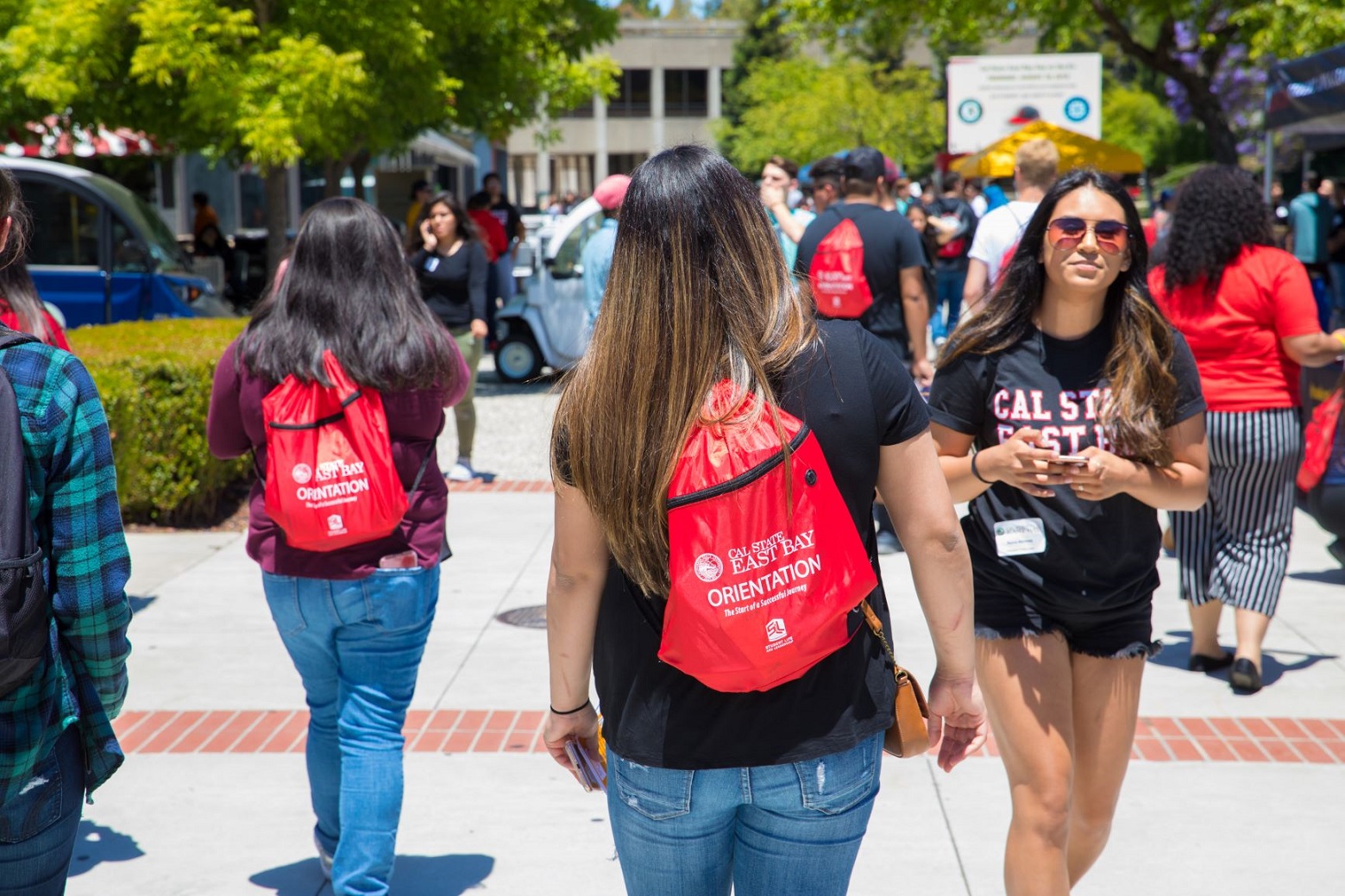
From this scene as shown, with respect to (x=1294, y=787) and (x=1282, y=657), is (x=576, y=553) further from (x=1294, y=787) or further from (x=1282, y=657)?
(x=1282, y=657)

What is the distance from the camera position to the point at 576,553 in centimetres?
224

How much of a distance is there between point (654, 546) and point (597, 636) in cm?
30

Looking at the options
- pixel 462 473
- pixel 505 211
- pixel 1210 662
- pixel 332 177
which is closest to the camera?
pixel 1210 662

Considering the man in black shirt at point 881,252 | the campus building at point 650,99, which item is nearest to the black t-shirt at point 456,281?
the man in black shirt at point 881,252

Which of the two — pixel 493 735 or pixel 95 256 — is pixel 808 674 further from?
pixel 95 256

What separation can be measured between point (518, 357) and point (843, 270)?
25.7ft

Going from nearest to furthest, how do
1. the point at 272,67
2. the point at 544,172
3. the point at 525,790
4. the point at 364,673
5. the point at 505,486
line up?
the point at 364,673 → the point at 525,790 → the point at 505,486 → the point at 272,67 → the point at 544,172

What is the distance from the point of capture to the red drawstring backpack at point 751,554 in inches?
79.7

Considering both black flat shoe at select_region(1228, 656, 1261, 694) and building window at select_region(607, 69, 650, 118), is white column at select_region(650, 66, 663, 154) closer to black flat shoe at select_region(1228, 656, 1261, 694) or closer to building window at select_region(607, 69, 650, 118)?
building window at select_region(607, 69, 650, 118)

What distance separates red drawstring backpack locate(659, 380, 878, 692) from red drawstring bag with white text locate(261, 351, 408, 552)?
5.05ft

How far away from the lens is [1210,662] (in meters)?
5.72

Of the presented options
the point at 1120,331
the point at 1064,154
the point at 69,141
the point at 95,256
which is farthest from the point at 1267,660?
the point at 69,141

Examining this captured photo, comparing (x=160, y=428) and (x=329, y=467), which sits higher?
(x=329, y=467)

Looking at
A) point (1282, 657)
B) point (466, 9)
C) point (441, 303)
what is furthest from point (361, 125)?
point (1282, 657)
